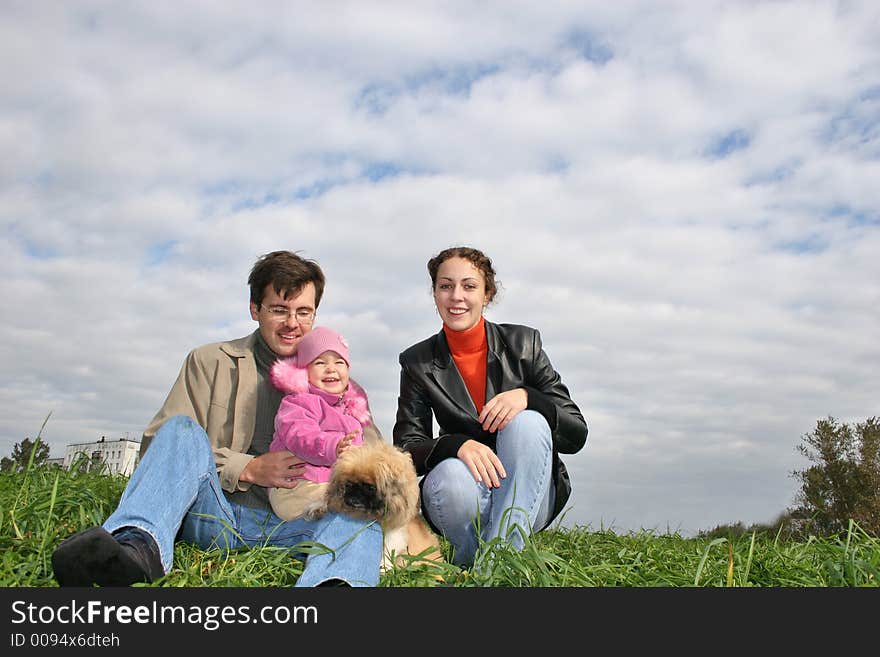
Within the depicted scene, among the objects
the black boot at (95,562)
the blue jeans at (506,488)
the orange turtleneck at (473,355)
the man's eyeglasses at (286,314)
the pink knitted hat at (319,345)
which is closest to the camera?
the black boot at (95,562)

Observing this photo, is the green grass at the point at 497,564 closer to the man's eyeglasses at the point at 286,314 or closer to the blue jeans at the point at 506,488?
the blue jeans at the point at 506,488

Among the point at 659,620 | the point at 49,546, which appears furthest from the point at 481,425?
the point at 49,546

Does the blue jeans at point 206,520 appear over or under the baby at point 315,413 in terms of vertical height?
under

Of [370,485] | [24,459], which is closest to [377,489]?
[370,485]

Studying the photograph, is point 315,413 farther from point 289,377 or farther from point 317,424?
point 289,377

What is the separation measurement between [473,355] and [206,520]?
2035mm

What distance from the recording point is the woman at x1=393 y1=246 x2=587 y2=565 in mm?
4434

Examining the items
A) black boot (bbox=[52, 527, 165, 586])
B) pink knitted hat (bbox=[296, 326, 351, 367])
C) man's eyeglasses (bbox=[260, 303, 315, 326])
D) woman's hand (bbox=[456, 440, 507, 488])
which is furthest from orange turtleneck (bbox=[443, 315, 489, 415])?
black boot (bbox=[52, 527, 165, 586])

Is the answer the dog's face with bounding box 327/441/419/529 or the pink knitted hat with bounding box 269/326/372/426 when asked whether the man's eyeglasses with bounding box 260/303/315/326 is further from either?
the dog's face with bounding box 327/441/419/529

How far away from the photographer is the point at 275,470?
4.27 meters

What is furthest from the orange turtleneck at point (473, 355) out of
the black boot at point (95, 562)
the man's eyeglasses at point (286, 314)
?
the black boot at point (95, 562)

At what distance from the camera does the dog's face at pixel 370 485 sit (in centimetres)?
396

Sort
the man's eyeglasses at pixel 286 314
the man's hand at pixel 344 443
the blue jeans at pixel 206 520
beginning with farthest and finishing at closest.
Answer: the man's eyeglasses at pixel 286 314, the man's hand at pixel 344 443, the blue jeans at pixel 206 520

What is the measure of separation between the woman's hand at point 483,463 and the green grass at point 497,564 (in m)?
0.40
